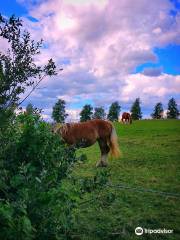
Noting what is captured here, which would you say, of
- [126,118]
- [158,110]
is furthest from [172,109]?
[126,118]

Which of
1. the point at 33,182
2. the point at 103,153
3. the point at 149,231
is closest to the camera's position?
the point at 33,182

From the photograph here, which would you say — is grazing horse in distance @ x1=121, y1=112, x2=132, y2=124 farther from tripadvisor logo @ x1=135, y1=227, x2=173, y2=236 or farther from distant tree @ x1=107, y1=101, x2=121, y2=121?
distant tree @ x1=107, y1=101, x2=121, y2=121

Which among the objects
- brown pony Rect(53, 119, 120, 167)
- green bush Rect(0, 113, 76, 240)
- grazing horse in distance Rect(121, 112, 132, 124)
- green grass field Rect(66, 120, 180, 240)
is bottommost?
green grass field Rect(66, 120, 180, 240)

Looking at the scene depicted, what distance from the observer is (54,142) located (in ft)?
14.1

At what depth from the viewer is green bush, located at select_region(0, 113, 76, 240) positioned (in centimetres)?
310

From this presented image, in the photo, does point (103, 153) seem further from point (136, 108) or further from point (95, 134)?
point (136, 108)

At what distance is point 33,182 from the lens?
11.4 ft

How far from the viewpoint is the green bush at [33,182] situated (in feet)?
10.2

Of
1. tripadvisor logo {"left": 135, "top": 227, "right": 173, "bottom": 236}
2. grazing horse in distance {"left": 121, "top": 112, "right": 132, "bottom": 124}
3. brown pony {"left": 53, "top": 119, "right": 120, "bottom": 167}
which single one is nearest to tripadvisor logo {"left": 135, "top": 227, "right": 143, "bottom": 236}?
tripadvisor logo {"left": 135, "top": 227, "right": 173, "bottom": 236}

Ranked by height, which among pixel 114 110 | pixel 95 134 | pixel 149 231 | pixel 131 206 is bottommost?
pixel 149 231

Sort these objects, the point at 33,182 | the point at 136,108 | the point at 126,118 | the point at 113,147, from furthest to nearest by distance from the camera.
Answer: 1. the point at 136,108
2. the point at 126,118
3. the point at 113,147
4. the point at 33,182

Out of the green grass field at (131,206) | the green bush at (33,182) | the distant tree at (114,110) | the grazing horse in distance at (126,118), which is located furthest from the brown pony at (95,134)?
the distant tree at (114,110)

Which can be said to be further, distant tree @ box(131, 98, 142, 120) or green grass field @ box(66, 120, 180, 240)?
distant tree @ box(131, 98, 142, 120)

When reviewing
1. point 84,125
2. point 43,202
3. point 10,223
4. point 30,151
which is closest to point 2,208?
point 10,223
